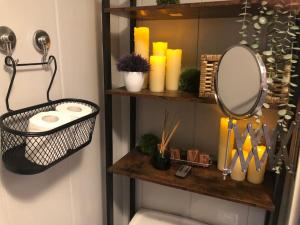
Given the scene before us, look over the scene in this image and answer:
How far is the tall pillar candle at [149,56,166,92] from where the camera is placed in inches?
37.0

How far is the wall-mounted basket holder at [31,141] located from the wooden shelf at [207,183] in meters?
0.33

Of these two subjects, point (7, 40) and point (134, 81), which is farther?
point (134, 81)

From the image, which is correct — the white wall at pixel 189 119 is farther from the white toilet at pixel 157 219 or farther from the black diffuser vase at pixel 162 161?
the black diffuser vase at pixel 162 161

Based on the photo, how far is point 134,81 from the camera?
932 millimetres

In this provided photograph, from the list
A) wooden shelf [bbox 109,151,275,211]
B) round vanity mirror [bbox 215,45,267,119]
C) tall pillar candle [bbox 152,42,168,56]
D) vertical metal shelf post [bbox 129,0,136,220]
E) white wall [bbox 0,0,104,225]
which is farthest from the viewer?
vertical metal shelf post [bbox 129,0,136,220]

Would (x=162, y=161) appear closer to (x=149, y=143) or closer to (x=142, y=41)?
(x=149, y=143)

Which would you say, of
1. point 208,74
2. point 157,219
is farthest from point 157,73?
point 157,219

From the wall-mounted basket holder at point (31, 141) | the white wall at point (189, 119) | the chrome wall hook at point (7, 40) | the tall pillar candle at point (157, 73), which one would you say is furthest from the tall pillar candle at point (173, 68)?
the chrome wall hook at point (7, 40)

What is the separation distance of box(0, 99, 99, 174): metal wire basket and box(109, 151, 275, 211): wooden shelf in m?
0.33

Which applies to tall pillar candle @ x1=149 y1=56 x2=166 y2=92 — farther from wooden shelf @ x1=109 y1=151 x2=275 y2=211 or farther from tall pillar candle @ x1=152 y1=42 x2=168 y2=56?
wooden shelf @ x1=109 y1=151 x2=275 y2=211

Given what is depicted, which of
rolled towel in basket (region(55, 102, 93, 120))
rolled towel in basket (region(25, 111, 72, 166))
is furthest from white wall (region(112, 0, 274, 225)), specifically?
rolled towel in basket (region(25, 111, 72, 166))

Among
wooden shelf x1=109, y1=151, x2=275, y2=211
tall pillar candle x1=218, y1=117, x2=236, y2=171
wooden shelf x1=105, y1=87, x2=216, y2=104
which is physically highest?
wooden shelf x1=105, y1=87, x2=216, y2=104

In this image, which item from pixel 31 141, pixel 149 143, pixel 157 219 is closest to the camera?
pixel 31 141

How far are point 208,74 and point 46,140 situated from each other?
53cm
